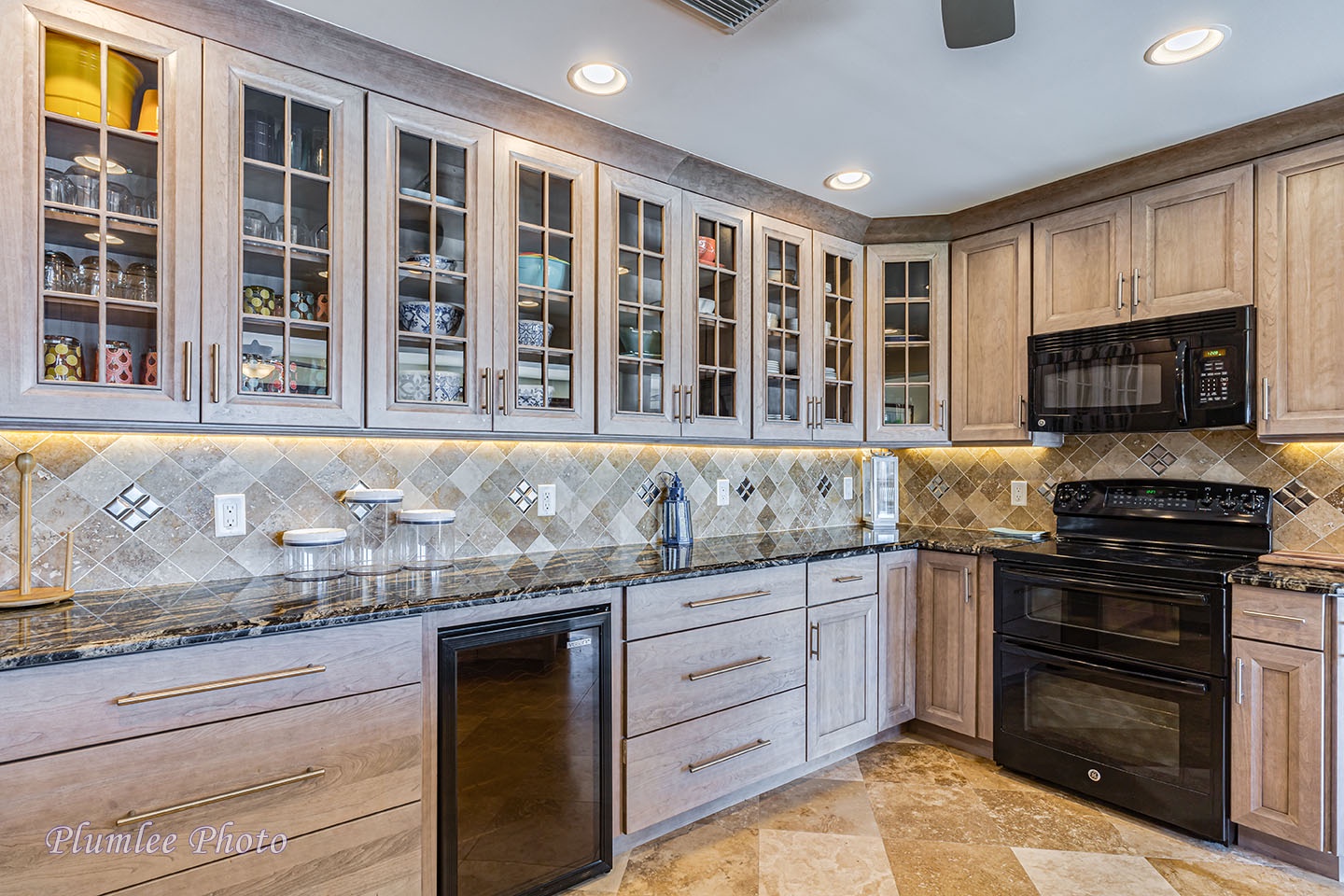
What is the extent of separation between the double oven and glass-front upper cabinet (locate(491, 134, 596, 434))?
1898 mm

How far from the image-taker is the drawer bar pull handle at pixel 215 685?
1419mm

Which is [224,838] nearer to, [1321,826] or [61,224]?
[61,224]

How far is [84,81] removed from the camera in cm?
164

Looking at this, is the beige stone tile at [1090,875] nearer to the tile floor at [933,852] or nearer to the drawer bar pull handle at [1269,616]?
the tile floor at [933,852]

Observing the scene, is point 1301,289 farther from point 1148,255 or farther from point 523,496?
→ point 523,496

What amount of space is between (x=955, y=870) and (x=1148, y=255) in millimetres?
2378

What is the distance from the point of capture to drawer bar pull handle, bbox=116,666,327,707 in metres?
1.42

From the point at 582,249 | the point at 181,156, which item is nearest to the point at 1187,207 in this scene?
the point at 582,249

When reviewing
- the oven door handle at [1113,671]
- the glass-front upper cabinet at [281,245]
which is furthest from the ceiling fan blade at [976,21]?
the oven door handle at [1113,671]

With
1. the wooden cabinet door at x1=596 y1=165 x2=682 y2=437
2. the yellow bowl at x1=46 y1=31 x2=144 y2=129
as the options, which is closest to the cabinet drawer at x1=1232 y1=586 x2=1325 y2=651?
the wooden cabinet door at x1=596 y1=165 x2=682 y2=437

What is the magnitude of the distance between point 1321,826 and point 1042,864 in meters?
0.82

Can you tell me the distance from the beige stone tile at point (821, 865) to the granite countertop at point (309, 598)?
925mm

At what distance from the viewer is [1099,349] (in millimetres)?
2863

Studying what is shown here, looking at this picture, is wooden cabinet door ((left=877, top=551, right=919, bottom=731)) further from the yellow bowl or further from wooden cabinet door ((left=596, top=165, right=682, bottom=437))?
the yellow bowl
